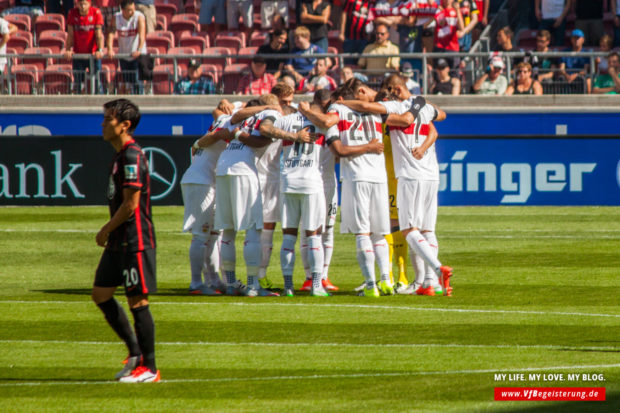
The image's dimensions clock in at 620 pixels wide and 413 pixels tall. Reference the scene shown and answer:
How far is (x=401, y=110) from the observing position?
11.2m

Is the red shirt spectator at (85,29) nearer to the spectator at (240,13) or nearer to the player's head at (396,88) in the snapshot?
the spectator at (240,13)

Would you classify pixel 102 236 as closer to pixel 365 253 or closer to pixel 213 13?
pixel 365 253

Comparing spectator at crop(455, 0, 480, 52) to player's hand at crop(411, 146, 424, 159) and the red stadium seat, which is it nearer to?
the red stadium seat

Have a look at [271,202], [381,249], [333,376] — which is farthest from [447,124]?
[333,376]

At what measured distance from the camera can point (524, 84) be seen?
2216 cm

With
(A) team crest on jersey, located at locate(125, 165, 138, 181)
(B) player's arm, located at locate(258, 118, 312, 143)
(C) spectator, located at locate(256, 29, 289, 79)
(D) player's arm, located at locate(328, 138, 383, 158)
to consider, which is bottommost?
(D) player's arm, located at locate(328, 138, 383, 158)

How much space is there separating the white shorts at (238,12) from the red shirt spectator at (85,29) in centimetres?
329

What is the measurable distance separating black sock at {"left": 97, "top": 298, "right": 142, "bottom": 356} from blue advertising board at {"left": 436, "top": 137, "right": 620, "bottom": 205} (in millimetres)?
14862

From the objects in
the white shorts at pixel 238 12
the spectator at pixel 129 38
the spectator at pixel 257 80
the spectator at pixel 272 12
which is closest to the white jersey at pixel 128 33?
the spectator at pixel 129 38

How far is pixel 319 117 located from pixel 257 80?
11.9 m

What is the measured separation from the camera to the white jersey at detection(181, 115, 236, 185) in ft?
37.4

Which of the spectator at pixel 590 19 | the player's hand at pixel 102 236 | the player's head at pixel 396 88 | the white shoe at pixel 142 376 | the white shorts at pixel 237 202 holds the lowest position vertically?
the white shoe at pixel 142 376

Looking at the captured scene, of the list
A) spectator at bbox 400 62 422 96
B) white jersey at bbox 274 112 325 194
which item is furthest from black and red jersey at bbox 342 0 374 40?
white jersey at bbox 274 112 325 194

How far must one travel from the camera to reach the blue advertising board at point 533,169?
21469mm
